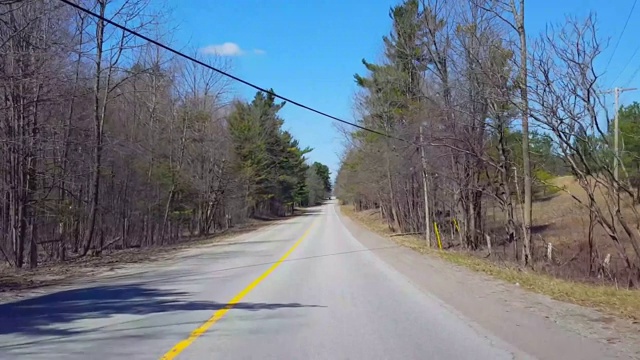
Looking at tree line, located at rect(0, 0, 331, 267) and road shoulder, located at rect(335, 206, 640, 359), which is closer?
road shoulder, located at rect(335, 206, 640, 359)

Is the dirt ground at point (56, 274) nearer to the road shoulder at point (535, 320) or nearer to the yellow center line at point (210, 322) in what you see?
the yellow center line at point (210, 322)

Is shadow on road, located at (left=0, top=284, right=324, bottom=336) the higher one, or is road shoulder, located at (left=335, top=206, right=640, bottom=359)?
shadow on road, located at (left=0, top=284, right=324, bottom=336)

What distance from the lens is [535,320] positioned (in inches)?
387

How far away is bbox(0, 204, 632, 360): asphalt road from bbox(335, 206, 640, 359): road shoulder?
324mm

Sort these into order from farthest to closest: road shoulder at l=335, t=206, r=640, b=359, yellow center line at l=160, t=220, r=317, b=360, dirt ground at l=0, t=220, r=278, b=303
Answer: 1. dirt ground at l=0, t=220, r=278, b=303
2. road shoulder at l=335, t=206, r=640, b=359
3. yellow center line at l=160, t=220, r=317, b=360

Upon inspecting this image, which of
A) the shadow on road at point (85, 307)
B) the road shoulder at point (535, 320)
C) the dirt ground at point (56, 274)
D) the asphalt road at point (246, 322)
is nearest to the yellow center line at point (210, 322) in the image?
the asphalt road at point (246, 322)

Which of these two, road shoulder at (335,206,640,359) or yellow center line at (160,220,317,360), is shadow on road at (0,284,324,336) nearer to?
yellow center line at (160,220,317,360)

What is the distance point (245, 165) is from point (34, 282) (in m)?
51.2

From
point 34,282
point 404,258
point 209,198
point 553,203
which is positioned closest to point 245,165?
point 209,198

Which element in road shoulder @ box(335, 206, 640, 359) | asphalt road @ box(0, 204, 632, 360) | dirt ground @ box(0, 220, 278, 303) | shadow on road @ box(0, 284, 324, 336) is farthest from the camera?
dirt ground @ box(0, 220, 278, 303)

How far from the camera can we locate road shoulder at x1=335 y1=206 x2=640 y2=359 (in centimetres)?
779

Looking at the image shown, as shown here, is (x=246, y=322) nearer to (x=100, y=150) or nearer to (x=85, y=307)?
(x=85, y=307)

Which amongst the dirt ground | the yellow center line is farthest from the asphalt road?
the dirt ground

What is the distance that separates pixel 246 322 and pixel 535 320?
4.46 meters
